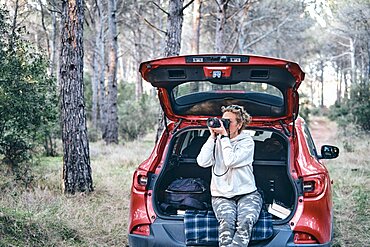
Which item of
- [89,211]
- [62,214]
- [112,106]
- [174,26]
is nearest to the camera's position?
[62,214]

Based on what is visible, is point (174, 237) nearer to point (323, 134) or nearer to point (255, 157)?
point (255, 157)

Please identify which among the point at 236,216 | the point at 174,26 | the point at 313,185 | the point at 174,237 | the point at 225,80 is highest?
the point at 174,26

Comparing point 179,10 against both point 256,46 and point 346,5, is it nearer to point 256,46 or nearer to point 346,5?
point 346,5

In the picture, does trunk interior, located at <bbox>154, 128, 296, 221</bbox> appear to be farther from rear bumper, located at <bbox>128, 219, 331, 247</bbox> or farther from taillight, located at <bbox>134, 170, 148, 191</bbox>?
rear bumper, located at <bbox>128, 219, 331, 247</bbox>

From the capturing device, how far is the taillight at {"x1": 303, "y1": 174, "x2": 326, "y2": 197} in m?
4.27

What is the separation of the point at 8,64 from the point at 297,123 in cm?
503

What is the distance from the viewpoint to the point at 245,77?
450cm

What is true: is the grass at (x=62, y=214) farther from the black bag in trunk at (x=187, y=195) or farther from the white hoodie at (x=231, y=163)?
the white hoodie at (x=231, y=163)

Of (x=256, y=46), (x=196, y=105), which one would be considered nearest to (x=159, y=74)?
(x=196, y=105)

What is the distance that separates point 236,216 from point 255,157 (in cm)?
119

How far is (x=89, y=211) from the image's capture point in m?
6.71

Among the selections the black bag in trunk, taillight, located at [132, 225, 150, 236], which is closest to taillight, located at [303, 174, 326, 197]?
the black bag in trunk

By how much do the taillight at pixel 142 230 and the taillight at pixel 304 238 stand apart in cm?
121

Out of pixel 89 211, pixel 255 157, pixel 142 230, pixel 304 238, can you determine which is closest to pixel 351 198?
pixel 255 157
